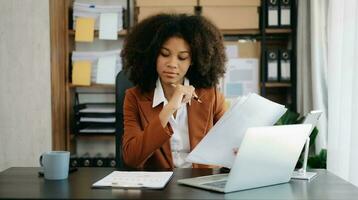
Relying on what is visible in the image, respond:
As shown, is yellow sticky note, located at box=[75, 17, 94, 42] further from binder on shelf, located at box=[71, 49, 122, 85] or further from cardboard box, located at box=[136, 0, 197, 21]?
cardboard box, located at box=[136, 0, 197, 21]

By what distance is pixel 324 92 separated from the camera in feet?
8.21

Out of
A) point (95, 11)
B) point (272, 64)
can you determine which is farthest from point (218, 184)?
point (95, 11)

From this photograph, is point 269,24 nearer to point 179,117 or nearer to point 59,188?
point 179,117

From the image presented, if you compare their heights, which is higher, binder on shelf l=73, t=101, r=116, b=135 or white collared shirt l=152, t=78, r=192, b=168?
white collared shirt l=152, t=78, r=192, b=168

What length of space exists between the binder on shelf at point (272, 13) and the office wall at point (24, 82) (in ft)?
4.90

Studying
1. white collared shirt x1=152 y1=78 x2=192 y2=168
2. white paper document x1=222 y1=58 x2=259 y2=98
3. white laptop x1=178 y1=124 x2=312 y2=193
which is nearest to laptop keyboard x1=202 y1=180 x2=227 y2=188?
white laptop x1=178 y1=124 x2=312 y2=193

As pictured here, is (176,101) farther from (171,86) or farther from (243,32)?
(243,32)

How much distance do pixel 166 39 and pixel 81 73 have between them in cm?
154

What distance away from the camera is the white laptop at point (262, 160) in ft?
3.10

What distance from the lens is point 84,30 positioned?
114 inches

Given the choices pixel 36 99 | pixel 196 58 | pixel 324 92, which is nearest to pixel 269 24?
pixel 324 92

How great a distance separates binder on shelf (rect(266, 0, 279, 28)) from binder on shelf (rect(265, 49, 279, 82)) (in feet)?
0.59

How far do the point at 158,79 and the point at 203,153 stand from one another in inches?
23.0

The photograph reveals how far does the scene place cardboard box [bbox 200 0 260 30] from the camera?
288cm
